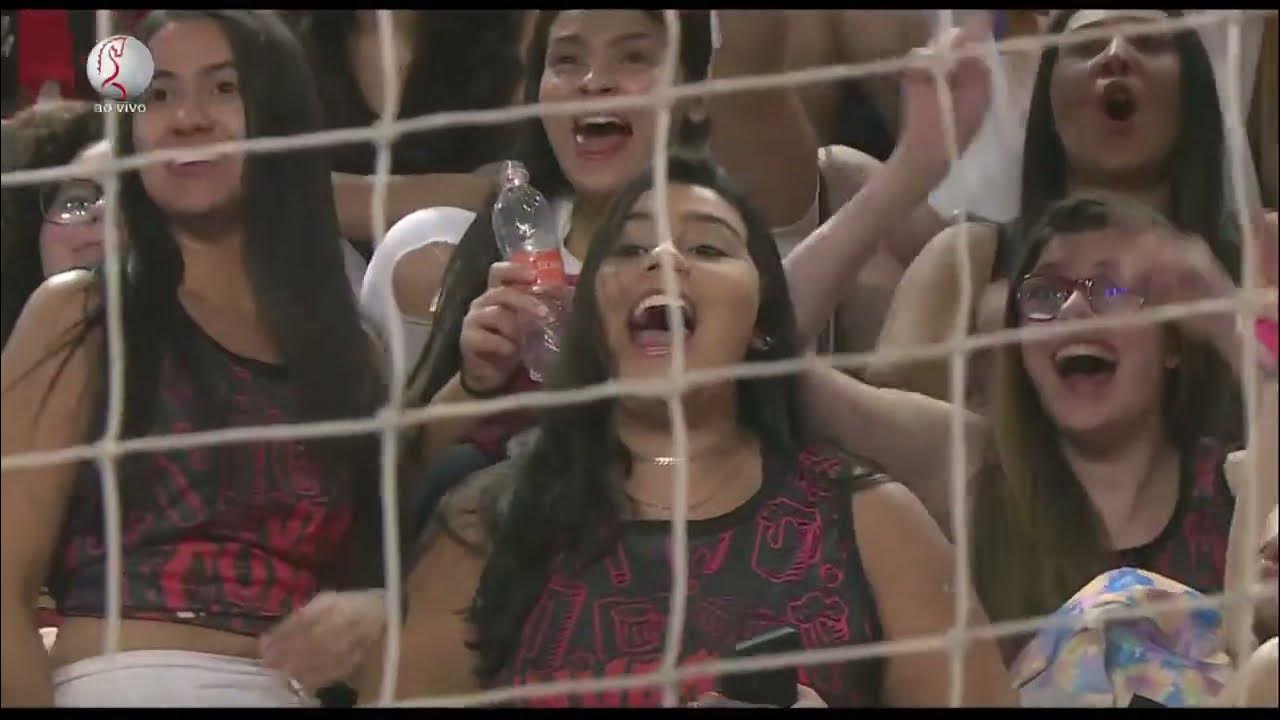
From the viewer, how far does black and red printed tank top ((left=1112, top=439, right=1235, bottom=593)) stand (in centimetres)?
65

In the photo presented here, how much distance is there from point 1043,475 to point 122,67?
45 centimetres

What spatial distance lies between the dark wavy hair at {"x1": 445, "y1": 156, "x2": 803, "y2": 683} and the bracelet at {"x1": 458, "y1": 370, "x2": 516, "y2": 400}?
0.07ft

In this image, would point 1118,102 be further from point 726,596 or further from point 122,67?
point 122,67

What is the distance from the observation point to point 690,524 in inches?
24.6

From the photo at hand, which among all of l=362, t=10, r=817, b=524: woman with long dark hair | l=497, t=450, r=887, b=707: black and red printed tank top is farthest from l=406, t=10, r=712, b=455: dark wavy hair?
l=497, t=450, r=887, b=707: black and red printed tank top

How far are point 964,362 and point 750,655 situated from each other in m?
0.16

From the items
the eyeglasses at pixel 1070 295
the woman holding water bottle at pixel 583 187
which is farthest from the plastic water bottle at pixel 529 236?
the eyeglasses at pixel 1070 295

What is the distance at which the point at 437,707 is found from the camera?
623 millimetres

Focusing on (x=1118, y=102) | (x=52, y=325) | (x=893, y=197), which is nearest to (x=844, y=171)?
(x=893, y=197)

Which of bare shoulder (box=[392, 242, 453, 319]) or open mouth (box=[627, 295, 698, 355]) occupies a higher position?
bare shoulder (box=[392, 242, 453, 319])

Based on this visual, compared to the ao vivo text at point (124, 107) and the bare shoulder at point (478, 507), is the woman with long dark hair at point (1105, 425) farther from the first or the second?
the ao vivo text at point (124, 107)

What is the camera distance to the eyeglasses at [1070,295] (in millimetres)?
639

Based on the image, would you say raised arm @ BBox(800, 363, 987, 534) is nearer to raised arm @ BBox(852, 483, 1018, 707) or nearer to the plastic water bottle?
raised arm @ BBox(852, 483, 1018, 707)

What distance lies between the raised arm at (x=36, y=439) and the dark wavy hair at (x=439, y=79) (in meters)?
0.14
